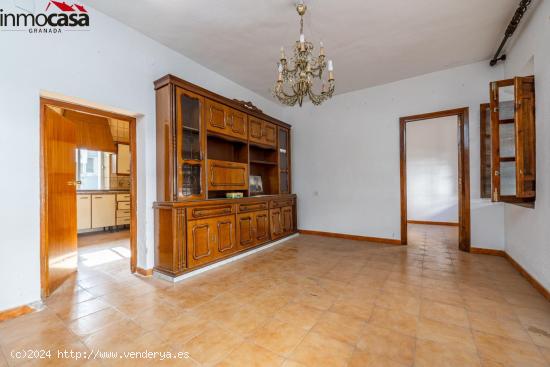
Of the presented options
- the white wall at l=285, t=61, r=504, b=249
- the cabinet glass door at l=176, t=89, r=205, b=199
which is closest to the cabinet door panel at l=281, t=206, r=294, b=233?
the white wall at l=285, t=61, r=504, b=249

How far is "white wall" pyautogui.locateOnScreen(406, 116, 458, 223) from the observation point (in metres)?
6.59

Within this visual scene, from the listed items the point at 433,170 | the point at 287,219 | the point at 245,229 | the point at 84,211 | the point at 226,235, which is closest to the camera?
the point at 226,235

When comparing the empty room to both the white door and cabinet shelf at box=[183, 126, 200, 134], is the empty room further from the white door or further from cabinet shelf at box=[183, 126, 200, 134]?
the white door

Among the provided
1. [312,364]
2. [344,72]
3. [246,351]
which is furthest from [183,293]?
[344,72]

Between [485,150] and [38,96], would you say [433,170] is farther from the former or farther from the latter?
[38,96]

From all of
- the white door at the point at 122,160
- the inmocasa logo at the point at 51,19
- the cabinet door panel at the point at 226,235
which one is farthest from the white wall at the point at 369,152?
the white door at the point at 122,160

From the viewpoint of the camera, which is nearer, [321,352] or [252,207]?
[321,352]

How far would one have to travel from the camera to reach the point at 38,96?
2.25m

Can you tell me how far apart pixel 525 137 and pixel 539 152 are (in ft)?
0.64

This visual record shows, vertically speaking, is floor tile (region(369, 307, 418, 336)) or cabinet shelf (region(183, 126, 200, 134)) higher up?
cabinet shelf (region(183, 126, 200, 134))

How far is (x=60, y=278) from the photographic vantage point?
2850mm

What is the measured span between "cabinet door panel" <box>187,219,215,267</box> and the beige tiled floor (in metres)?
0.23

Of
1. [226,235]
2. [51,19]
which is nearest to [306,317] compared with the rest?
[226,235]

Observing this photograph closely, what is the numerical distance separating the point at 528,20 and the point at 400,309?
11.7 feet
